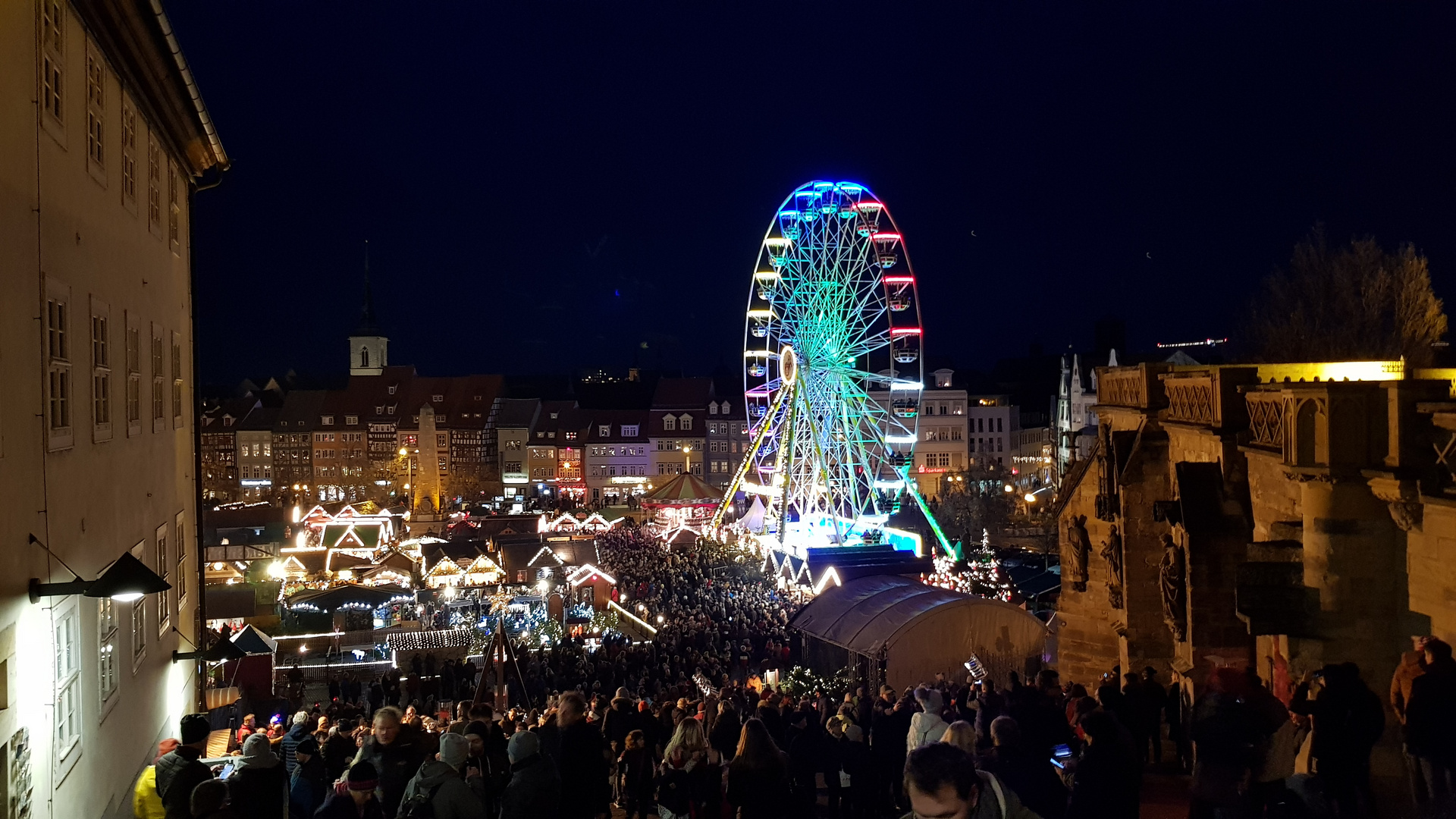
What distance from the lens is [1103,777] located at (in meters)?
5.34

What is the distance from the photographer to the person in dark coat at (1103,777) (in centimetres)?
530

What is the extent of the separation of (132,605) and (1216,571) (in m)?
9.30

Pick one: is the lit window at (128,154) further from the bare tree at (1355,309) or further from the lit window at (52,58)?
the bare tree at (1355,309)

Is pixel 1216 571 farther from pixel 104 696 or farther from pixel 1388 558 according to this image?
pixel 104 696

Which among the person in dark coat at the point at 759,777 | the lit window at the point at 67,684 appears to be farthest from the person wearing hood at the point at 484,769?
the lit window at the point at 67,684

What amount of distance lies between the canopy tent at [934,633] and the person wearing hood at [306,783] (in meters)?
10.4

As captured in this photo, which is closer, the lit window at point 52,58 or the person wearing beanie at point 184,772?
the person wearing beanie at point 184,772

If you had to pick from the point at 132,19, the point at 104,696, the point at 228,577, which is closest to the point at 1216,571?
the point at 104,696

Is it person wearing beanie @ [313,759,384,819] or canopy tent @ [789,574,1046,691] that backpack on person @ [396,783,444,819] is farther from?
canopy tent @ [789,574,1046,691]

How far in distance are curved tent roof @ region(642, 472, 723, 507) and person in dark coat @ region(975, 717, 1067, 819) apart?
124 ft

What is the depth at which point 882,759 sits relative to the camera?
880cm

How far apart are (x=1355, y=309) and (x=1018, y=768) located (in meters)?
25.8

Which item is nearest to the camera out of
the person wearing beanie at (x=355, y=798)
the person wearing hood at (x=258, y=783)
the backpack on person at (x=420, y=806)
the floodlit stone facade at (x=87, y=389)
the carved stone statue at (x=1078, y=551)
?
the backpack on person at (x=420, y=806)

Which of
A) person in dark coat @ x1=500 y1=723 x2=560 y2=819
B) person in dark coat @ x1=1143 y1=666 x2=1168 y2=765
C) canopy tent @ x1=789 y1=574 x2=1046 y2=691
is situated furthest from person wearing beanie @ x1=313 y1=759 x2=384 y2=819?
canopy tent @ x1=789 y1=574 x2=1046 y2=691
